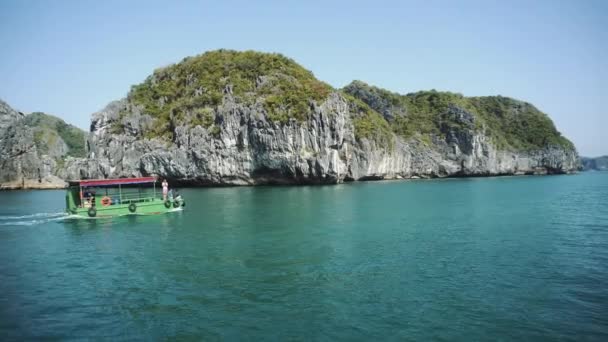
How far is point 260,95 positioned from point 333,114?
15.4m

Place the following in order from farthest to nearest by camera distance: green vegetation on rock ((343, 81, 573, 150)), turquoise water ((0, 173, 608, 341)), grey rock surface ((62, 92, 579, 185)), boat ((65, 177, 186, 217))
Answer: green vegetation on rock ((343, 81, 573, 150)) < grey rock surface ((62, 92, 579, 185)) < boat ((65, 177, 186, 217)) < turquoise water ((0, 173, 608, 341))

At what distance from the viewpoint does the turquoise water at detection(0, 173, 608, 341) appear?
12828 mm

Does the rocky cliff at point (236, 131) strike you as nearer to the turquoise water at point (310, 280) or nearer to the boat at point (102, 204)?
the boat at point (102, 204)

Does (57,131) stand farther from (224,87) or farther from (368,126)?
(368,126)

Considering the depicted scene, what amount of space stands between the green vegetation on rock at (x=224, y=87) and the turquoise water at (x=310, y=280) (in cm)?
5275

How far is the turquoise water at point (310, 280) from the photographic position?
42.1 feet

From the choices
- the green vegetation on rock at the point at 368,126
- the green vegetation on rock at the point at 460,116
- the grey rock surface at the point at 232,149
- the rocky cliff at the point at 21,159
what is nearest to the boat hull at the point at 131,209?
the grey rock surface at the point at 232,149

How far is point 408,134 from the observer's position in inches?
5217

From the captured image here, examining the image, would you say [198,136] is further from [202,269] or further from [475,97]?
[475,97]

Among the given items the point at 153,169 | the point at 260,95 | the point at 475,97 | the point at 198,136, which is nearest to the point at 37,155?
the point at 153,169

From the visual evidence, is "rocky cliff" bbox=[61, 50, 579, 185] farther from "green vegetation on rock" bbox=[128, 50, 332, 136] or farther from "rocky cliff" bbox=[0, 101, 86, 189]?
"rocky cliff" bbox=[0, 101, 86, 189]

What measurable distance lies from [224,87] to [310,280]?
74.4 metres

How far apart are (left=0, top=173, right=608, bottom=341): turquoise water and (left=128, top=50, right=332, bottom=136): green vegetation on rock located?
5275 centimetres

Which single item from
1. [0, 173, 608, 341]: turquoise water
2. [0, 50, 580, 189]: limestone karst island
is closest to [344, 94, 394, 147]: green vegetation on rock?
[0, 50, 580, 189]: limestone karst island
